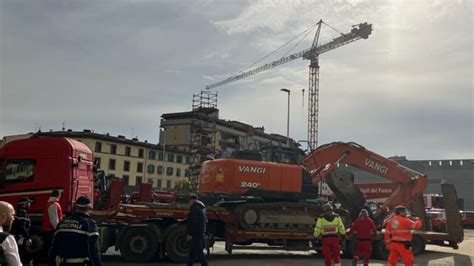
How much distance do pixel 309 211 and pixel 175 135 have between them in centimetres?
8271

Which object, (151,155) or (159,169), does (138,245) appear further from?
(159,169)

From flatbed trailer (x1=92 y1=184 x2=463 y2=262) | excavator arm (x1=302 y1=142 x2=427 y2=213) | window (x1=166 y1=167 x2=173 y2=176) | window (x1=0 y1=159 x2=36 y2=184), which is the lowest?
flatbed trailer (x1=92 y1=184 x2=463 y2=262)

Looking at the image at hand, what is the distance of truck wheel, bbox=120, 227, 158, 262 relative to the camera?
43.8 ft

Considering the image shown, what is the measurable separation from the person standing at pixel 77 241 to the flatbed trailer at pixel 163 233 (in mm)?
7224

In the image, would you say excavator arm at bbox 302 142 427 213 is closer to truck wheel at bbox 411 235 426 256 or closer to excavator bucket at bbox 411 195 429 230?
excavator bucket at bbox 411 195 429 230

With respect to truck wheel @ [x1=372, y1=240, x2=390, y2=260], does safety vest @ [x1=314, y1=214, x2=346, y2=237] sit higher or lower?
higher

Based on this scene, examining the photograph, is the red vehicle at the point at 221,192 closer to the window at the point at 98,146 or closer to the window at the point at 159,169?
the window at the point at 98,146

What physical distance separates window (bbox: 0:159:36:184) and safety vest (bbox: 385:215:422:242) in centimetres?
946

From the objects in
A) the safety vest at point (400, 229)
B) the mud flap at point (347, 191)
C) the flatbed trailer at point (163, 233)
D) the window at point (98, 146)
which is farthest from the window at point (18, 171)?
the window at point (98, 146)

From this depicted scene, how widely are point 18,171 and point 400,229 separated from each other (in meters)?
10.1

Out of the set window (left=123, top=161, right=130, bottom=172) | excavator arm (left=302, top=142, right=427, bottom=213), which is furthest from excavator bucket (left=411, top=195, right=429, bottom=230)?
window (left=123, top=161, right=130, bottom=172)

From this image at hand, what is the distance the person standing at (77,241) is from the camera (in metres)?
5.94

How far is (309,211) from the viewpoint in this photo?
1570 cm

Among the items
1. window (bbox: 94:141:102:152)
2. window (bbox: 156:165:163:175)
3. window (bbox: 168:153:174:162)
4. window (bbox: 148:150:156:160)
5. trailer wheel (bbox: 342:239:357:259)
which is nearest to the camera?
trailer wheel (bbox: 342:239:357:259)
